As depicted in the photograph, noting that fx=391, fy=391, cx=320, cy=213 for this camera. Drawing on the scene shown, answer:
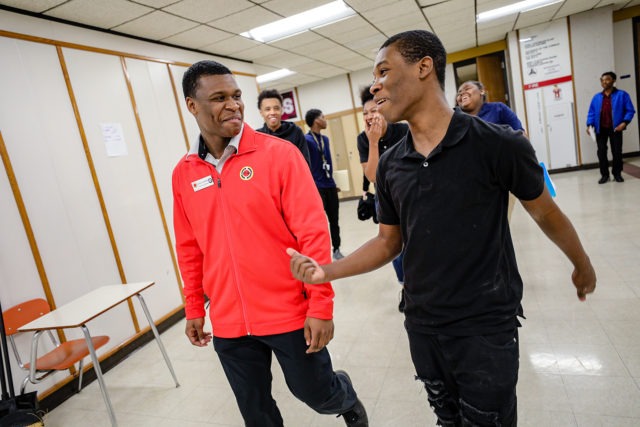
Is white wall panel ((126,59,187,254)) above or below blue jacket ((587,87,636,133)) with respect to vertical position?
above

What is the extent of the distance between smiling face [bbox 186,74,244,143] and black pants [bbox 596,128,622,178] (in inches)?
271

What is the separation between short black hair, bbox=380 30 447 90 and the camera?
111cm

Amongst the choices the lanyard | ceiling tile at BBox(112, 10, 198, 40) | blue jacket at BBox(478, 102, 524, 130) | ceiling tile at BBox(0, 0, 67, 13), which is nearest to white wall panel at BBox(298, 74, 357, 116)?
the lanyard

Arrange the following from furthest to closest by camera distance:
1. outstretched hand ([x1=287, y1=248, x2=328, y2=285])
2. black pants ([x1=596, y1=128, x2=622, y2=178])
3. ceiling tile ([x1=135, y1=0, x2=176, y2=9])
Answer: black pants ([x1=596, y1=128, x2=622, y2=178])
ceiling tile ([x1=135, y1=0, x2=176, y2=9])
outstretched hand ([x1=287, y1=248, x2=328, y2=285])

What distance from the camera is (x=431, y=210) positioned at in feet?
3.57

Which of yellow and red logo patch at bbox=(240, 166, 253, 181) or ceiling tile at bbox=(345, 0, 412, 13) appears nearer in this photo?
yellow and red logo patch at bbox=(240, 166, 253, 181)

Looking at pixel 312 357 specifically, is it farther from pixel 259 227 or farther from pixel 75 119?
pixel 75 119

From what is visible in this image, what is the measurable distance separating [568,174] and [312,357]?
804 cm

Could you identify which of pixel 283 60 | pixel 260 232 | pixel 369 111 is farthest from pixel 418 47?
pixel 283 60

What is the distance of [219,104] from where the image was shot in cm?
148

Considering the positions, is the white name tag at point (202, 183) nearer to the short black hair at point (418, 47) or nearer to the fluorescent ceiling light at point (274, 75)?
the short black hair at point (418, 47)

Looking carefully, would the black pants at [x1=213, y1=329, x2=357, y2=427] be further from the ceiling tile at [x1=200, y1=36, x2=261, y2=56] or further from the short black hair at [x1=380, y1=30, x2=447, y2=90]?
the ceiling tile at [x1=200, y1=36, x2=261, y2=56]

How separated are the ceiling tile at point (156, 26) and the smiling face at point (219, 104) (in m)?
2.71

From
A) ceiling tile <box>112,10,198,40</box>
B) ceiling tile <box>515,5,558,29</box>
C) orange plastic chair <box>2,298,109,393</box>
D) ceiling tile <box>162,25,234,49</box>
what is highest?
ceiling tile <box>515,5,558,29</box>
